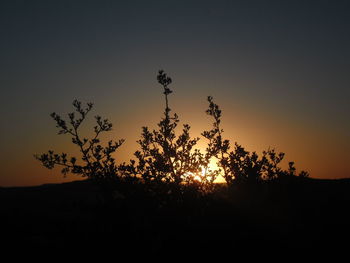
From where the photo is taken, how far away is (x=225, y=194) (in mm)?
18609

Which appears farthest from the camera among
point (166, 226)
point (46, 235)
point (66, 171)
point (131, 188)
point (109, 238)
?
point (66, 171)

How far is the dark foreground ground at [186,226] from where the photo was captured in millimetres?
10117

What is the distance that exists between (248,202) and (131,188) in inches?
306

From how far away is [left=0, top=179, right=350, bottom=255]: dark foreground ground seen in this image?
10.1 m

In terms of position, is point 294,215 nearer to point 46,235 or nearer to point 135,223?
point 135,223

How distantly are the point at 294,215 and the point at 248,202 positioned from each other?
2.45m

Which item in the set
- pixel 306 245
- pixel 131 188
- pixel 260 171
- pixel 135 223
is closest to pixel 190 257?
pixel 135 223

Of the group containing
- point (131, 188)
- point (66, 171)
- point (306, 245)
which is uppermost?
point (66, 171)

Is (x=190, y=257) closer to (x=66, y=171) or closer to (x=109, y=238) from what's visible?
(x=109, y=238)

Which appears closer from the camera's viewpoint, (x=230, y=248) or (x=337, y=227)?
(x=230, y=248)

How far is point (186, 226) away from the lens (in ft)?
37.3

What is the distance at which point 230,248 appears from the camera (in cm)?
1108

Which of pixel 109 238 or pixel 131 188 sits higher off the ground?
pixel 131 188

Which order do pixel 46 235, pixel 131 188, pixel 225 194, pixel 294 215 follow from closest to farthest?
pixel 131 188 < pixel 46 235 < pixel 294 215 < pixel 225 194
